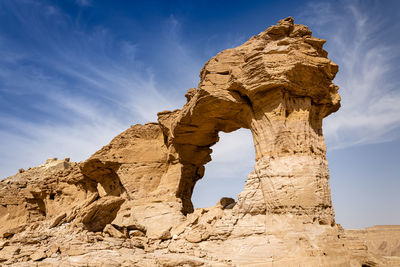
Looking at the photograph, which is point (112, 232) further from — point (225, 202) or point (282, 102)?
point (282, 102)

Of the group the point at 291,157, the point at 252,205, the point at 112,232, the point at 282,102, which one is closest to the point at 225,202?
the point at 252,205

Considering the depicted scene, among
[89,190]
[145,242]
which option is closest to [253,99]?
[145,242]

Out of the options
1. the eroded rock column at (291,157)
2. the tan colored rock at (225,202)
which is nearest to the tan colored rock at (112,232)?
the tan colored rock at (225,202)

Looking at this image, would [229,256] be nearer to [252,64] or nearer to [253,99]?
[253,99]

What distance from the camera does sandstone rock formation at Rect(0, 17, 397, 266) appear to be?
28.8 ft

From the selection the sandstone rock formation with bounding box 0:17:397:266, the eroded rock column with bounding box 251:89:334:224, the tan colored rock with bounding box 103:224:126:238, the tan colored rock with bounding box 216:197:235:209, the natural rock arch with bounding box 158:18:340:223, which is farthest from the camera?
the tan colored rock with bounding box 216:197:235:209

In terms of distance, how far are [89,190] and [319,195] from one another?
1338 centimetres

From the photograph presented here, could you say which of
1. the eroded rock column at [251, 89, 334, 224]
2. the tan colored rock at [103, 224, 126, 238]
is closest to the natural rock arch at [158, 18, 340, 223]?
the eroded rock column at [251, 89, 334, 224]

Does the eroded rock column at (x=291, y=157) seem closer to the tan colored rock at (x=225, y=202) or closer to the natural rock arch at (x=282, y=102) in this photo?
the natural rock arch at (x=282, y=102)

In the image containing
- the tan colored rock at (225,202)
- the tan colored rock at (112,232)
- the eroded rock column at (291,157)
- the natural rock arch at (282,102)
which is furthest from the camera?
the tan colored rock at (225,202)

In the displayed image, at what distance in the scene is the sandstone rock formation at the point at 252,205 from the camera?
28.8 feet

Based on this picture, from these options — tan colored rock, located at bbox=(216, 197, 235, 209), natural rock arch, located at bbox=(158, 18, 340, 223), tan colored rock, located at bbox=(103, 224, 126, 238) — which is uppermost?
natural rock arch, located at bbox=(158, 18, 340, 223)

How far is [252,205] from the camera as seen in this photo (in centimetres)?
986

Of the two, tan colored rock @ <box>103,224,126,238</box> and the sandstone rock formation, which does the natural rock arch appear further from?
tan colored rock @ <box>103,224,126,238</box>
